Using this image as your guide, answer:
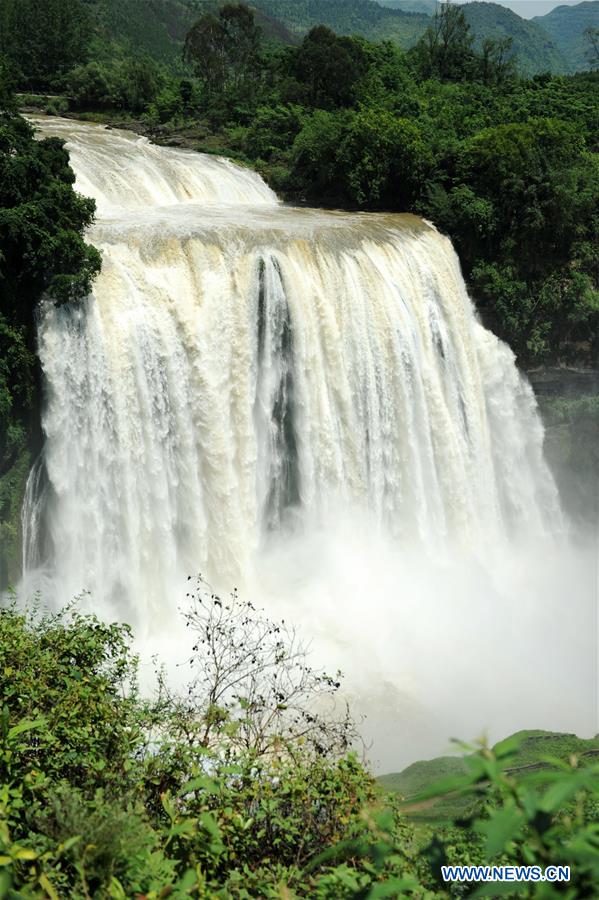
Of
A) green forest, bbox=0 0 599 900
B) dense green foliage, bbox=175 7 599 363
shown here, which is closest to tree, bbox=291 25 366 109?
green forest, bbox=0 0 599 900

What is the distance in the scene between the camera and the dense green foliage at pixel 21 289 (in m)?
13.9

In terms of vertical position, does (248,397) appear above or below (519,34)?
below

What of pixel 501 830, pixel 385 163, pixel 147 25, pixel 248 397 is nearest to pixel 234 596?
pixel 501 830

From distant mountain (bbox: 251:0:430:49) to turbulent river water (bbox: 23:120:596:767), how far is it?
103m

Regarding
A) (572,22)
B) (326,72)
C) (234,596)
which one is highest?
(572,22)

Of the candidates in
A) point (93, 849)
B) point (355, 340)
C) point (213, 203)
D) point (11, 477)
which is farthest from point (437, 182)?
point (93, 849)

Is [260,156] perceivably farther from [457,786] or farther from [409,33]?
[409,33]

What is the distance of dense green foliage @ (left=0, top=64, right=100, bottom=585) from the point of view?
13859mm

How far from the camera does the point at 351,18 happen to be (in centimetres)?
12262

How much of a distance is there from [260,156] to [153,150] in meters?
6.39

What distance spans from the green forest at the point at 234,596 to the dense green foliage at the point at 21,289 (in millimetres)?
39

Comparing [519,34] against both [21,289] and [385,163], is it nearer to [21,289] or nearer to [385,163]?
[385,163]

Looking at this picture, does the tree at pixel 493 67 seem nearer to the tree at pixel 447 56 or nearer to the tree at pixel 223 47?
the tree at pixel 447 56

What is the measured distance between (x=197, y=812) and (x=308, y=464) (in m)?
12.1
